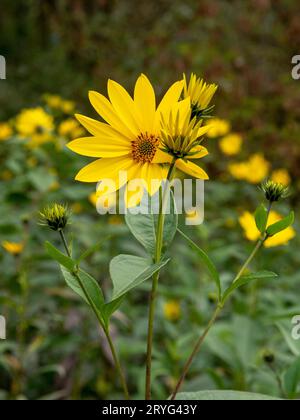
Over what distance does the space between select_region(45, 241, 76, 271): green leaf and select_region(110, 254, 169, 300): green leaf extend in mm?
44

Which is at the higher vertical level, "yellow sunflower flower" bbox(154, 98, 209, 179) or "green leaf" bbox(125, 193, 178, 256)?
"yellow sunflower flower" bbox(154, 98, 209, 179)

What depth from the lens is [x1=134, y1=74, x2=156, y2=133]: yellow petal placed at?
59 cm

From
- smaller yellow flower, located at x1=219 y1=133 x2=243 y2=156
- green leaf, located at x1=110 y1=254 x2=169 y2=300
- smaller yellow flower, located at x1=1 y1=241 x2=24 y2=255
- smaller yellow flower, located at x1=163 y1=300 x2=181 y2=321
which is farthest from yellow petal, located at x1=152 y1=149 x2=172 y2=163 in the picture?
smaller yellow flower, located at x1=219 y1=133 x2=243 y2=156

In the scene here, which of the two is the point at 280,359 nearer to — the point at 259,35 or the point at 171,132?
the point at 171,132

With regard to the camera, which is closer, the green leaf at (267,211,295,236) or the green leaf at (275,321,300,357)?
→ the green leaf at (267,211,295,236)

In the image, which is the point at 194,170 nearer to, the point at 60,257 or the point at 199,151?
the point at 199,151

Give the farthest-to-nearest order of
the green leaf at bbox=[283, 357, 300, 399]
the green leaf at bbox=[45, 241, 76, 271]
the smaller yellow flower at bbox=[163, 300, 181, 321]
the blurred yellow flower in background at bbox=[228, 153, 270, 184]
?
the blurred yellow flower in background at bbox=[228, 153, 270, 184] → the smaller yellow flower at bbox=[163, 300, 181, 321] → the green leaf at bbox=[283, 357, 300, 399] → the green leaf at bbox=[45, 241, 76, 271]

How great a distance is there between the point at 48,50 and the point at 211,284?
3.38 meters

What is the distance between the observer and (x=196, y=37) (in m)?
3.89

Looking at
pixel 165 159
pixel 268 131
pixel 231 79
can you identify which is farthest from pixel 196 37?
pixel 165 159

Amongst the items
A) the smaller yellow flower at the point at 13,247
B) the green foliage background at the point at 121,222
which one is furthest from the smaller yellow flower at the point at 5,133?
the smaller yellow flower at the point at 13,247

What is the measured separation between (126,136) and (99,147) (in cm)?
3

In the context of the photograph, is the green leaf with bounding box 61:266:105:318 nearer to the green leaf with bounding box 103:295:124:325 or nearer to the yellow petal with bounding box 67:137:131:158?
the green leaf with bounding box 103:295:124:325

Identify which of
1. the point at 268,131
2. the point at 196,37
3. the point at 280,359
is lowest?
the point at 280,359
